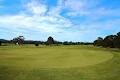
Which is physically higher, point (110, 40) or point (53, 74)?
point (110, 40)

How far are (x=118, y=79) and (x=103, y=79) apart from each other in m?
1.27

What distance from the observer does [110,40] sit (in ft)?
352

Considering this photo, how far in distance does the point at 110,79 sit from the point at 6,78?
29.1ft

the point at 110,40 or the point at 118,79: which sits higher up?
the point at 110,40

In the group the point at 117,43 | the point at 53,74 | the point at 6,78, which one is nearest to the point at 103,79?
the point at 53,74

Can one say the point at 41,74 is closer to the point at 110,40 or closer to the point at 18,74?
the point at 18,74

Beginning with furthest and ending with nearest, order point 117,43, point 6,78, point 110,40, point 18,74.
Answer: point 110,40
point 117,43
point 18,74
point 6,78

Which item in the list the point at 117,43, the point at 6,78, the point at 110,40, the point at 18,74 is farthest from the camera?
the point at 110,40

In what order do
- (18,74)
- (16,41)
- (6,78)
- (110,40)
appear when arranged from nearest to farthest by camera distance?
(6,78) < (18,74) < (110,40) < (16,41)

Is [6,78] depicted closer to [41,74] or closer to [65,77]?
[41,74]

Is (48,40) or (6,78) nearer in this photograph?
(6,78)

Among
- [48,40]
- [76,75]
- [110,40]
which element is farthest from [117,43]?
[48,40]

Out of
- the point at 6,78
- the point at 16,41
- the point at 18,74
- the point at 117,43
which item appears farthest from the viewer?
the point at 16,41

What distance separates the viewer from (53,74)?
2239 centimetres
